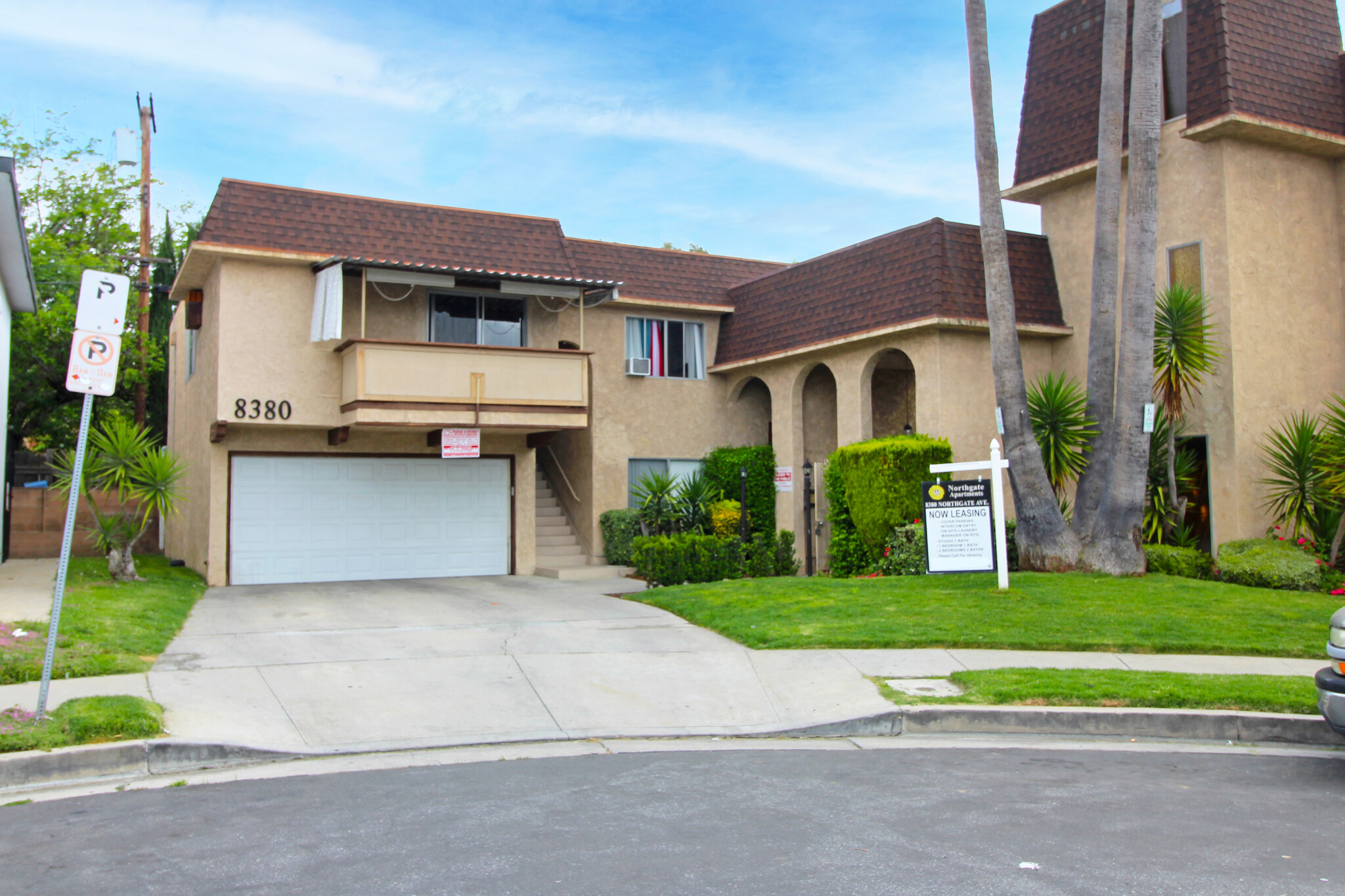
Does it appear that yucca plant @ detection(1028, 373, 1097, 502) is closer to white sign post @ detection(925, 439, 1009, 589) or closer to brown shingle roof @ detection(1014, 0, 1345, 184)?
white sign post @ detection(925, 439, 1009, 589)

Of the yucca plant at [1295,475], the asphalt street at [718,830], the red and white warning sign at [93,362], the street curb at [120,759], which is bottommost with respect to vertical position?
the asphalt street at [718,830]

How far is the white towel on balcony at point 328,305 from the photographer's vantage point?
16.4 m

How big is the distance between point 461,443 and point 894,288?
7.77m

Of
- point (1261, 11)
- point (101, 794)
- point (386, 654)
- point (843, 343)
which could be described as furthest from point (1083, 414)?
point (101, 794)

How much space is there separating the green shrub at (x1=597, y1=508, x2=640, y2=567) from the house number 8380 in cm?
612

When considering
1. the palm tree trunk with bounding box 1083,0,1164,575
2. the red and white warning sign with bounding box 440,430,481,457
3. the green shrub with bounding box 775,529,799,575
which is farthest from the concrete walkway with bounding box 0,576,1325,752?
the green shrub with bounding box 775,529,799,575

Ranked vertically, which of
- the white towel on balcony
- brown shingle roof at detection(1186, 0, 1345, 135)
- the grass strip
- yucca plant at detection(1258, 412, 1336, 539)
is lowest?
the grass strip

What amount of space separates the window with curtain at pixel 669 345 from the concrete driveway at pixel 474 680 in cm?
856

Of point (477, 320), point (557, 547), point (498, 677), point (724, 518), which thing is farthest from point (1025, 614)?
point (477, 320)

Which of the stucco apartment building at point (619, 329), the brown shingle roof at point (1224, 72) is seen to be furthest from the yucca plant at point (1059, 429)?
the brown shingle roof at point (1224, 72)

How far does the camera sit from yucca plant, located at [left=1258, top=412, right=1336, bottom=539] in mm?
14523

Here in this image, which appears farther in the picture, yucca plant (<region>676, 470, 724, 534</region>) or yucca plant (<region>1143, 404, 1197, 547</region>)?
yucca plant (<region>676, 470, 724, 534</region>)

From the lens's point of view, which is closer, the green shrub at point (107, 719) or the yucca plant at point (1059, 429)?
the green shrub at point (107, 719)

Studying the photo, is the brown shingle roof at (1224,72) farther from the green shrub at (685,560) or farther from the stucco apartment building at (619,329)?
the green shrub at (685,560)
